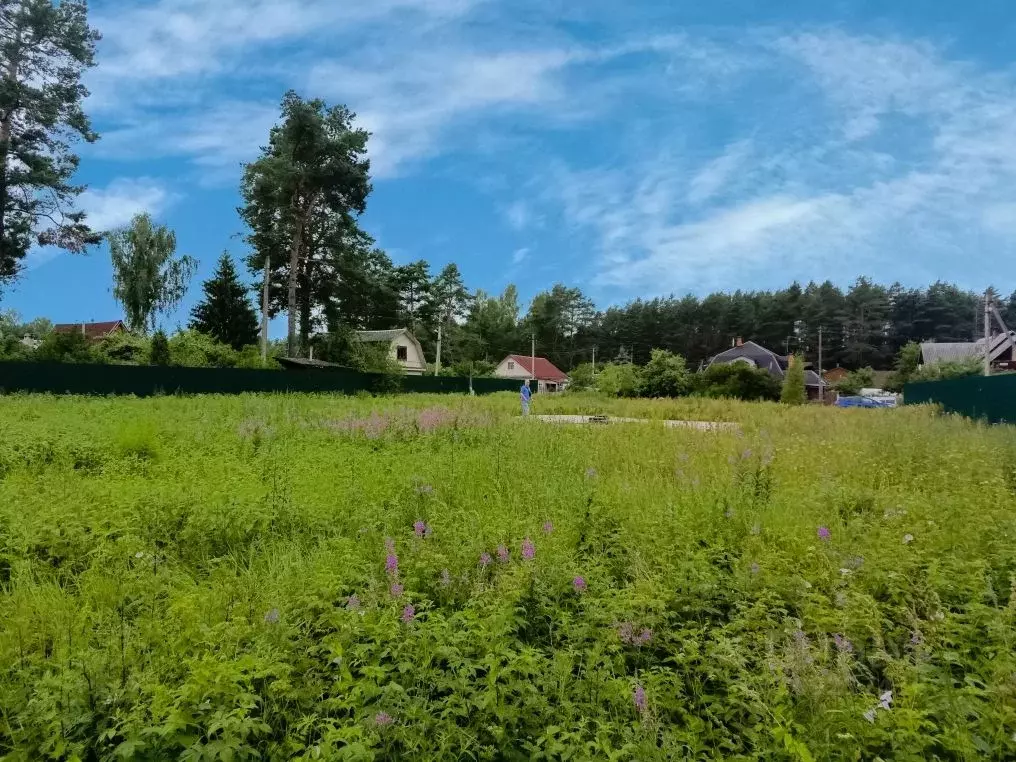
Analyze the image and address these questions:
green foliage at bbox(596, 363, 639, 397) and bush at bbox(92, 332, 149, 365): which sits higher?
bush at bbox(92, 332, 149, 365)

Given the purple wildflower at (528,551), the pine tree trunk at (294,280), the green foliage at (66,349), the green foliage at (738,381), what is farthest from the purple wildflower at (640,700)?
the pine tree trunk at (294,280)

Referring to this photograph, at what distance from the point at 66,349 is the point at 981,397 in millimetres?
35112

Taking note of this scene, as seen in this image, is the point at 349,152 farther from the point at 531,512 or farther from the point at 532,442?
the point at 531,512

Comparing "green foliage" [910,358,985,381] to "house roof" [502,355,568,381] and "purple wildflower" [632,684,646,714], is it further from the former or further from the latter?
"purple wildflower" [632,684,646,714]

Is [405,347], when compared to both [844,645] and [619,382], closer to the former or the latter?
[619,382]

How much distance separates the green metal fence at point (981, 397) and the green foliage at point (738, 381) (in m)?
13.0

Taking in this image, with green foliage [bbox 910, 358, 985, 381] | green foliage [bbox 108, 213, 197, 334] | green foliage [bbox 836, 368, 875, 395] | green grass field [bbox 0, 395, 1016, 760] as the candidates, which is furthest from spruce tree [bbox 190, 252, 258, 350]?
green foliage [bbox 836, 368, 875, 395]

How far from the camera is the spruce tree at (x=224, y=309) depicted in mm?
37781

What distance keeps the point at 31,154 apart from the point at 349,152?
14.6 meters

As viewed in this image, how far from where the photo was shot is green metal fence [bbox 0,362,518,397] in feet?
61.9

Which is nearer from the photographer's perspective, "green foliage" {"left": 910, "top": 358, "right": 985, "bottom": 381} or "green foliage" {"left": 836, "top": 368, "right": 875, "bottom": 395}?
"green foliage" {"left": 910, "top": 358, "right": 985, "bottom": 381}

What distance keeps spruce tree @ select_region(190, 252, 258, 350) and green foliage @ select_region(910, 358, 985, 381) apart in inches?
1771

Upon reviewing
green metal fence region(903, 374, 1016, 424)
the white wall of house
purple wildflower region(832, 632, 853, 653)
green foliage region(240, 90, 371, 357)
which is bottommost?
purple wildflower region(832, 632, 853, 653)

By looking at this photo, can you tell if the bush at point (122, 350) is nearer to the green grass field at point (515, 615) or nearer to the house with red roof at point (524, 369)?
the green grass field at point (515, 615)
